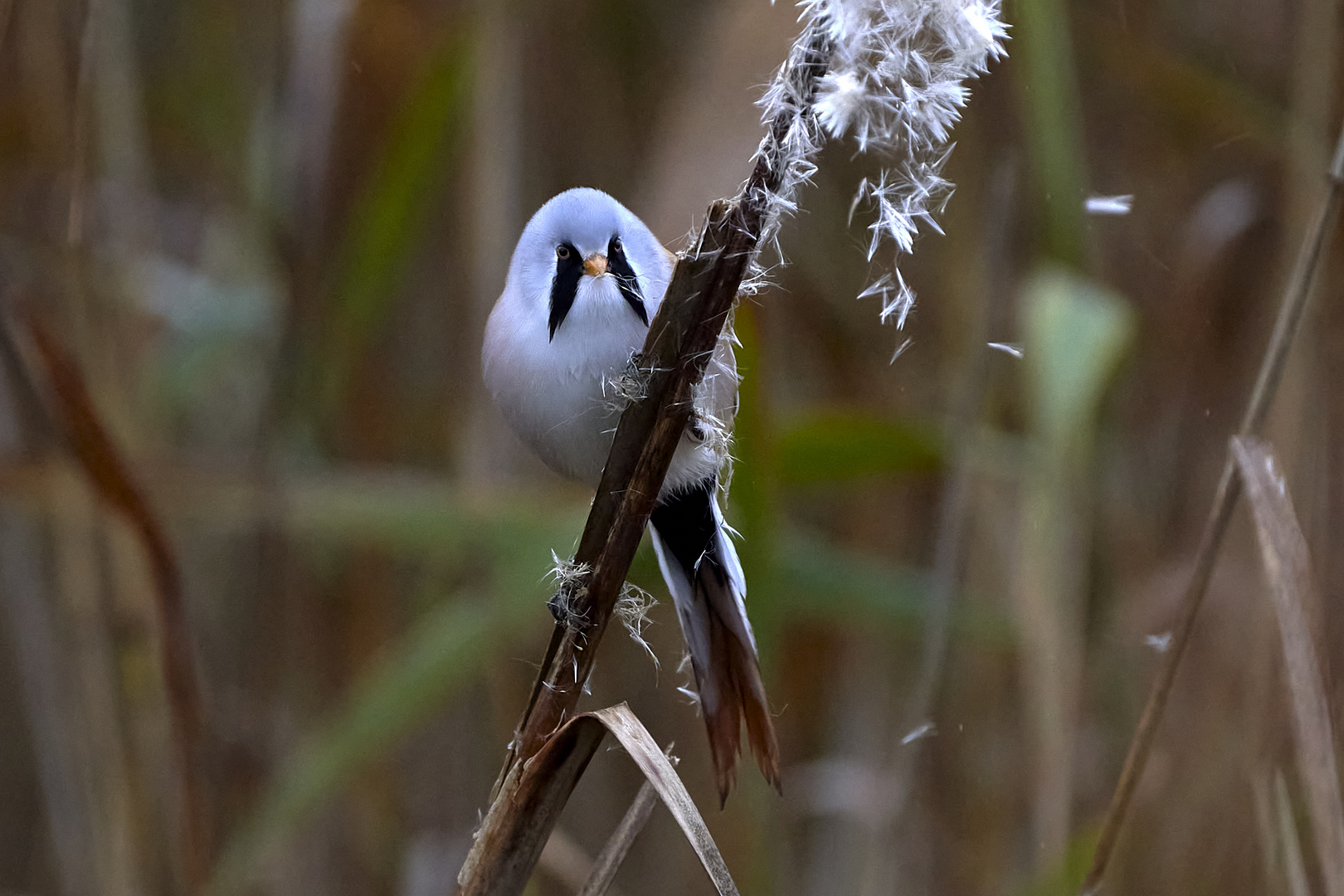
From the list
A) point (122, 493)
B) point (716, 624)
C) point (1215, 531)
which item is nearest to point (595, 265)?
point (716, 624)

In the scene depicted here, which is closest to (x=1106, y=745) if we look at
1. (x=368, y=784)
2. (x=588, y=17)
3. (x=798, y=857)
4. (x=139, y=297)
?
(x=798, y=857)

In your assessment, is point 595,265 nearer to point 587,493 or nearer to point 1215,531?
point 587,493

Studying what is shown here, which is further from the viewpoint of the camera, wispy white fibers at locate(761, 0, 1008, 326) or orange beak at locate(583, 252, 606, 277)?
orange beak at locate(583, 252, 606, 277)

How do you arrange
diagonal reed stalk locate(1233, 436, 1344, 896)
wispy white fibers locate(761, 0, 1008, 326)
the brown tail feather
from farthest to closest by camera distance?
1. the brown tail feather
2. diagonal reed stalk locate(1233, 436, 1344, 896)
3. wispy white fibers locate(761, 0, 1008, 326)

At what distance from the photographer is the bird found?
3.50 feet

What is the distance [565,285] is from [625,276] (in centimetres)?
7

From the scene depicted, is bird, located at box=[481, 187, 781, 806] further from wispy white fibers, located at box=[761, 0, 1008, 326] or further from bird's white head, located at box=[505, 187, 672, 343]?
Answer: wispy white fibers, located at box=[761, 0, 1008, 326]

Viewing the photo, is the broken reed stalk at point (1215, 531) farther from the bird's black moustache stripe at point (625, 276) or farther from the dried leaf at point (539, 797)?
the bird's black moustache stripe at point (625, 276)

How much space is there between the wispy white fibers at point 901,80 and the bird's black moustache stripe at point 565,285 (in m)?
0.42

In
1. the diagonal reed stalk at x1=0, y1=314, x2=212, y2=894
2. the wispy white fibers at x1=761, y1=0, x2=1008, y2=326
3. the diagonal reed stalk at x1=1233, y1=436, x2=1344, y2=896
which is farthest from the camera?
the diagonal reed stalk at x1=0, y1=314, x2=212, y2=894

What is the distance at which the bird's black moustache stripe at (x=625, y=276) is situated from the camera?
1105 millimetres

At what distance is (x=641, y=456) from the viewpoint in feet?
2.51

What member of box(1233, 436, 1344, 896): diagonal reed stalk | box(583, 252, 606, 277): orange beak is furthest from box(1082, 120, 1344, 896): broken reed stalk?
box(583, 252, 606, 277): orange beak

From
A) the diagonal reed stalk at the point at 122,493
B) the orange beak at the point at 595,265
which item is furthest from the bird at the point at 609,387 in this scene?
the diagonal reed stalk at the point at 122,493
